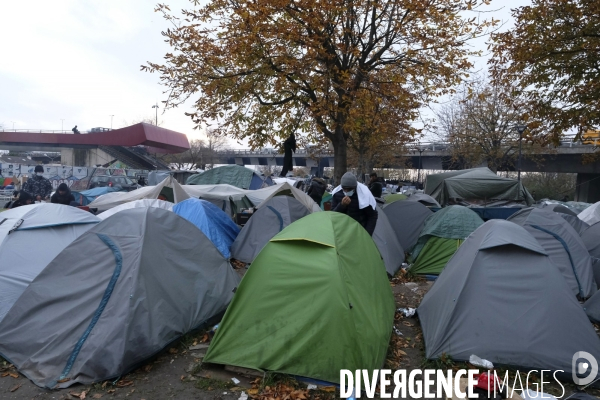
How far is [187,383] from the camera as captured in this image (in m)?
4.29

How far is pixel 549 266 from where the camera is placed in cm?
471

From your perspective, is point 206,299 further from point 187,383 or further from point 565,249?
point 565,249

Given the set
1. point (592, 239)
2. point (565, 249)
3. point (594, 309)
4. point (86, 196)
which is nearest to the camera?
point (594, 309)

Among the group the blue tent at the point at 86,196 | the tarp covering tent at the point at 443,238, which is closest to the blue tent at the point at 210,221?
the tarp covering tent at the point at 443,238

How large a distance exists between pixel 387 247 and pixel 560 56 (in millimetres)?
7110

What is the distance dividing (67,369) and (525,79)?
40.5ft

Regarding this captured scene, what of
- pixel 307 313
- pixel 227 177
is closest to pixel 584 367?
pixel 307 313

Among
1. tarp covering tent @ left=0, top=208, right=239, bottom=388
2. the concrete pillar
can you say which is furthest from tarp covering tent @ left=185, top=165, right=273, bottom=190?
the concrete pillar

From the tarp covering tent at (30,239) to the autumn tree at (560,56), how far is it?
10.9m

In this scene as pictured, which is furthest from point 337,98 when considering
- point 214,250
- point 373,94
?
point 214,250

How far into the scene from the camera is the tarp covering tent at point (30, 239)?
5.46 metres

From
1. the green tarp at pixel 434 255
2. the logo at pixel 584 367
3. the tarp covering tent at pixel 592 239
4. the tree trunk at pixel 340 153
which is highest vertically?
the tree trunk at pixel 340 153

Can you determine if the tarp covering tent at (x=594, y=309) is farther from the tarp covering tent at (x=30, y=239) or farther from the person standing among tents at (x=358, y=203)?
the tarp covering tent at (x=30, y=239)

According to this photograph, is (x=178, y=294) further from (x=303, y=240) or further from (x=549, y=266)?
(x=549, y=266)
